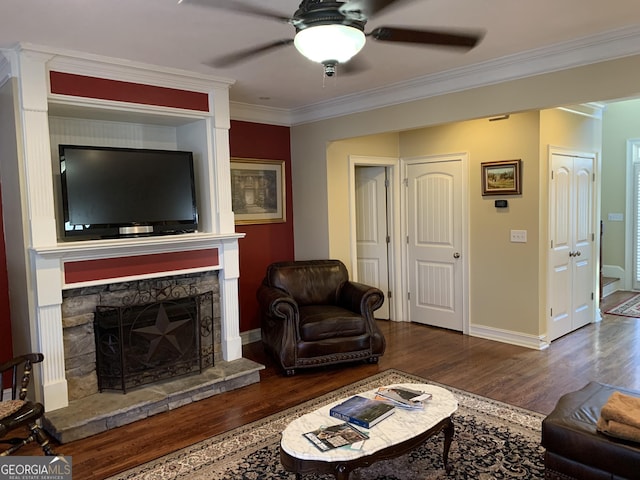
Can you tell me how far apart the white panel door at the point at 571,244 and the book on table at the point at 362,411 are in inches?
121

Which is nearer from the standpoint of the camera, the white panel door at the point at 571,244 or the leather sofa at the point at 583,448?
the leather sofa at the point at 583,448

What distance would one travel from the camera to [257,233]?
5.29 m

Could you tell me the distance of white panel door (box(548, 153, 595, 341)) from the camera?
16.2 ft

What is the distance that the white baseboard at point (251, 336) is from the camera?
205 inches

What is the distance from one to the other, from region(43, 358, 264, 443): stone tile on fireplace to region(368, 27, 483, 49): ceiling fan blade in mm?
2847

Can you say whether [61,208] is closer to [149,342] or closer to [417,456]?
[149,342]

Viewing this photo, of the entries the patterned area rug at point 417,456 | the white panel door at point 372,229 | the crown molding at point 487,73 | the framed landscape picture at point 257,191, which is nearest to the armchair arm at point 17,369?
the patterned area rug at point 417,456

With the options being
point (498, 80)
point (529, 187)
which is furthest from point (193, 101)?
point (529, 187)

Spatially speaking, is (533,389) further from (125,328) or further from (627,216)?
(627,216)

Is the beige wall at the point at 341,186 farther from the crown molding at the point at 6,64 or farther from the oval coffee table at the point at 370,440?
the crown molding at the point at 6,64

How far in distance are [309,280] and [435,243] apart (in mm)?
1668

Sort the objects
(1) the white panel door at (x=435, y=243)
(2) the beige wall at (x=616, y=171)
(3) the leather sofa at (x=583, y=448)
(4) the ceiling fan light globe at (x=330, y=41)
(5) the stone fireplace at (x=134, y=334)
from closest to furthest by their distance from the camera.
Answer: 1. (4) the ceiling fan light globe at (x=330, y=41)
2. (3) the leather sofa at (x=583, y=448)
3. (5) the stone fireplace at (x=134, y=334)
4. (1) the white panel door at (x=435, y=243)
5. (2) the beige wall at (x=616, y=171)

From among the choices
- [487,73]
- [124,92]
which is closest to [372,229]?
[487,73]

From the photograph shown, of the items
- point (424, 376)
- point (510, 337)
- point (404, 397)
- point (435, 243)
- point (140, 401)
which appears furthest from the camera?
point (435, 243)
